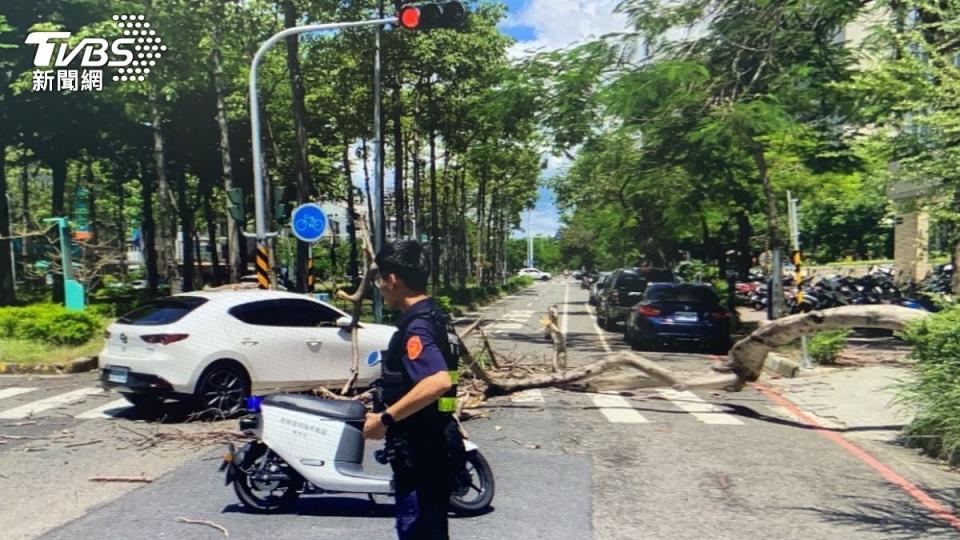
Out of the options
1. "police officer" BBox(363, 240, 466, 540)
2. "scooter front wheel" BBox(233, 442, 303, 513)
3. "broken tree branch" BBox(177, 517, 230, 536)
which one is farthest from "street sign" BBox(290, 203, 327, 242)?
→ "police officer" BBox(363, 240, 466, 540)

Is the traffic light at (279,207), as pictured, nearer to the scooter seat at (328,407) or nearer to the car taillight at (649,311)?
the car taillight at (649,311)

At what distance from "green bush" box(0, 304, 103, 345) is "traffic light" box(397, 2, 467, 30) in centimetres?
918

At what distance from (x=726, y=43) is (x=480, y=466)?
14.1 meters

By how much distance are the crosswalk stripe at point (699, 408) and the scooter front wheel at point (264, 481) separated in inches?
228

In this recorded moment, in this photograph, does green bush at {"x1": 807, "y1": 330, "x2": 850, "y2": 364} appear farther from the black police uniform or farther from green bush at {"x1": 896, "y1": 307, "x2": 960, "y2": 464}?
the black police uniform

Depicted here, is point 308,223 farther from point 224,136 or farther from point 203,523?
point 224,136

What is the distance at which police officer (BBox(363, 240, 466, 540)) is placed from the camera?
377 centimetres

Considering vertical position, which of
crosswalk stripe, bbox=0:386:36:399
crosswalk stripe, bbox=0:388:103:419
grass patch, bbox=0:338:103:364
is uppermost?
grass patch, bbox=0:338:103:364

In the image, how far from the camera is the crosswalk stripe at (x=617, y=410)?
10.5 metres

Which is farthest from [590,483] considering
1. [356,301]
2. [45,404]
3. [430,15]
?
[45,404]

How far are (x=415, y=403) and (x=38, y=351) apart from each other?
47.1 ft

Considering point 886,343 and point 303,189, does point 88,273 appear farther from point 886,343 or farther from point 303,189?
point 886,343

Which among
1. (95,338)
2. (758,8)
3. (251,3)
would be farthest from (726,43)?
(95,338)

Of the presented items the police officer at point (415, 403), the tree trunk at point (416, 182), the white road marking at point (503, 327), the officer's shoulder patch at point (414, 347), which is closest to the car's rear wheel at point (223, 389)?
the police officer at point (415, 403)
